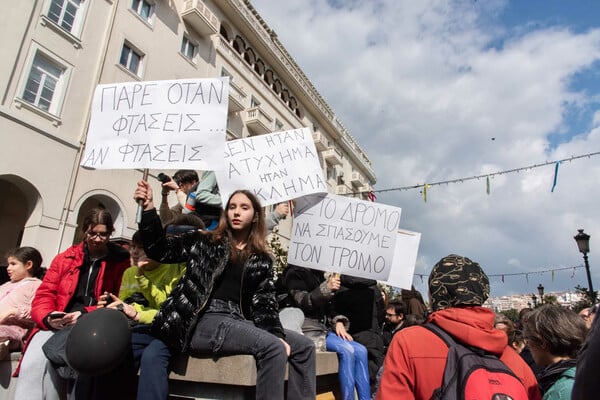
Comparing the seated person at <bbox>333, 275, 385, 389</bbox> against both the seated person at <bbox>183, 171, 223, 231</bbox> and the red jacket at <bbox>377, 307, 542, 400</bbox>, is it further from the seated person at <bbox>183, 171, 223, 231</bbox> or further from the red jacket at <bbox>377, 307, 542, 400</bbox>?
the red jacket at <bbox>377, 307, 542, 400</bbox>

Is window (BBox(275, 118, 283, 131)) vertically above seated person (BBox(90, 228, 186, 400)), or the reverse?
window (BBox(275, 118, 283, 131))

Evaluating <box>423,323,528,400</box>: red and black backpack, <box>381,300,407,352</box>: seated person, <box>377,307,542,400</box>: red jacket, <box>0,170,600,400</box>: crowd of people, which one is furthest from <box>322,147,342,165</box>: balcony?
<box>423,323,528,400</box>: red and black backpack

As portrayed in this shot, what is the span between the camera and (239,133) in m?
21.8

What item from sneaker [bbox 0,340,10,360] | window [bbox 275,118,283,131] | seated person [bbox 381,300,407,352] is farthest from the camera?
window [bbox 275,118,283,131]

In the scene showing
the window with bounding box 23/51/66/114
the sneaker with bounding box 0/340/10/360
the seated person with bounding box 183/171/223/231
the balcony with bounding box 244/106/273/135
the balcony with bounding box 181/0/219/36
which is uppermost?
the balcony with bounding box 181/0/219/36

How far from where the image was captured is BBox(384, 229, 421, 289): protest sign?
492 centimetres

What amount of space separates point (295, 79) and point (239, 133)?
8.45 metres

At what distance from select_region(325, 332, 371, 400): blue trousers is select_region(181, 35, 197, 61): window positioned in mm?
17849

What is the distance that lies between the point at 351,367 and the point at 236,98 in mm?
19539

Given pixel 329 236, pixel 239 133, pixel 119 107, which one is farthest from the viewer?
pixel 239 133

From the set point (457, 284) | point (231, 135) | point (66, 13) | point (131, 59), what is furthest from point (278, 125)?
point (457, 284)

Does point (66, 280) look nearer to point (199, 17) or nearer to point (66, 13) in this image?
point (66, 13)

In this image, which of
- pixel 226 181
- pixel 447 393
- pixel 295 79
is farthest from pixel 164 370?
pixel 295 79

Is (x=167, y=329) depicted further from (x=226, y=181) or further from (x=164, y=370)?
(x=226, y=181)
